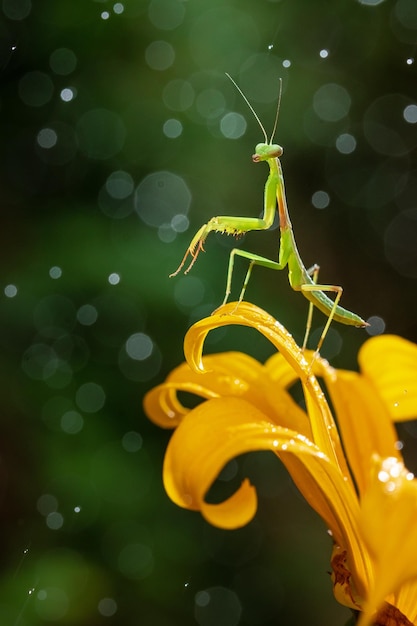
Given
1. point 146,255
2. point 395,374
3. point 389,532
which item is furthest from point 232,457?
point 146,255

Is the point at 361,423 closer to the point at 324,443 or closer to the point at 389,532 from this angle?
the point at 324,443

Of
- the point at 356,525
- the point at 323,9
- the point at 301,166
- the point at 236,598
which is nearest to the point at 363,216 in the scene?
the point at 301,166

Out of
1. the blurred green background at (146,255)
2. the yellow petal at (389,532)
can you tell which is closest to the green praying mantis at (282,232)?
the yellow petal at (389,532)

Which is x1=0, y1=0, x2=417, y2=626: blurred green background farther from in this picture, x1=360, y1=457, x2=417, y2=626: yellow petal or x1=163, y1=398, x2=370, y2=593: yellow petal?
x1=360, y1=457, x2=417, y2=626: yellow petal

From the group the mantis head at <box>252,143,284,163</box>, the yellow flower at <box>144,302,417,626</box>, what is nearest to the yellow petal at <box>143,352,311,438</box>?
the yellow flower at <box>144,302,417,626</box>

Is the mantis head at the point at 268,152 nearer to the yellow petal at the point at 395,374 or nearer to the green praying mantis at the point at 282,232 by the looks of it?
the green praying mantis at the point at 282,232

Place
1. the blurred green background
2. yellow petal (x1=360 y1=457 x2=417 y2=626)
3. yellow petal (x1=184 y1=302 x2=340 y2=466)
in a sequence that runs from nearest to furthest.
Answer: yellow petal (x1=360 y1=457 x2=417 y2=626), yellow petal (x1=184 y1=302 x2=340 y2=466), the blurred green background
